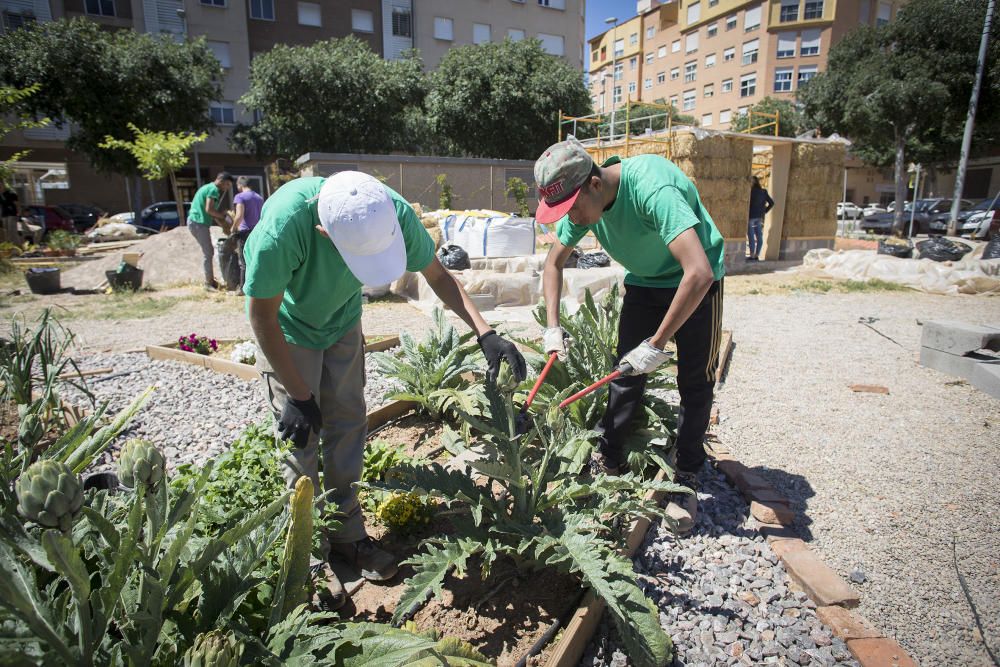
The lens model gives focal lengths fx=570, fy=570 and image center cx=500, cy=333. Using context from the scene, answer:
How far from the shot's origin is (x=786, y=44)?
40.6 meters

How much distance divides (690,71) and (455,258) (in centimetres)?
4654

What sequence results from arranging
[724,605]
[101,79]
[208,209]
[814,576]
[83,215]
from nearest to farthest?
[724,605] < [814,576] < [208,209] < [101,79] < [83,215]

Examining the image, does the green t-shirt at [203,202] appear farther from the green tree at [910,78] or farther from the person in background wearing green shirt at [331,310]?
the green tree at [910,78]

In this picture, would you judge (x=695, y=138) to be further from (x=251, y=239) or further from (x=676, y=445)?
(x=251, y=239)

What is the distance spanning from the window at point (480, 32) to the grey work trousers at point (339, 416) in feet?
114

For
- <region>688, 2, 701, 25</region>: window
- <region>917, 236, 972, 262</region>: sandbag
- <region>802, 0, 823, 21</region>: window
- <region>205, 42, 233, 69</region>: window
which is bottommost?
<region>917, 236, 972, 262</region>: sandbag

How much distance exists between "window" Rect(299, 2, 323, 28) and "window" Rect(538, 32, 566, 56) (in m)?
12.7

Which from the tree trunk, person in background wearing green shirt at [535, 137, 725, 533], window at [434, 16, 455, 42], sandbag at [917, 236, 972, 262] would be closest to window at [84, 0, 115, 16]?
window at [434, 16, 455, 42]

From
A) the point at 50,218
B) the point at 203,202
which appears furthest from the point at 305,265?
the point at 50,218

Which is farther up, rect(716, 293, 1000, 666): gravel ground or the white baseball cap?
the white baseball cap

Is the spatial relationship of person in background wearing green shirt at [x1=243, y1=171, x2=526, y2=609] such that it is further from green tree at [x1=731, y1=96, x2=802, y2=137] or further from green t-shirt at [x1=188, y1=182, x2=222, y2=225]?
green tree at [x1=731, y1=96, x2=802, y2=137]

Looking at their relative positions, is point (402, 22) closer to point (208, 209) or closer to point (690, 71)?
point (690, 71)

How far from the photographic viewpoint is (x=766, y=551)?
8.21ft

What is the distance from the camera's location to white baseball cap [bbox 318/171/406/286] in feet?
5.90
